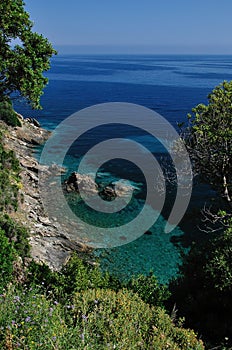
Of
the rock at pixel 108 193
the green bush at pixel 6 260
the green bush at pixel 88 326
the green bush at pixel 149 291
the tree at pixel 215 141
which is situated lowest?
the rock at pixel 108 193

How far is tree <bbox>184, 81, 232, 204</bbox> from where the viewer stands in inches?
624

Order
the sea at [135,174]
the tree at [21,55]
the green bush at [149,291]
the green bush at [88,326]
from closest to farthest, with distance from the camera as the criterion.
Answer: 1. the green bush at [88,326]
2. the green bush at [149,291]
3. the tree at [21,55]
4. the sea at [135,174]

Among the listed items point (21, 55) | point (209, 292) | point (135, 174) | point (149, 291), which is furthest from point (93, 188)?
point (149, 291)

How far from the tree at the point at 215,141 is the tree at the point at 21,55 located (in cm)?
766

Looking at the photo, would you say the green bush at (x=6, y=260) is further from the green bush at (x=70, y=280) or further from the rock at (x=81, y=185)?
the rock at (x=81, y=185)

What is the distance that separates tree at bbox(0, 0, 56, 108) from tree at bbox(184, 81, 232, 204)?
7.66m

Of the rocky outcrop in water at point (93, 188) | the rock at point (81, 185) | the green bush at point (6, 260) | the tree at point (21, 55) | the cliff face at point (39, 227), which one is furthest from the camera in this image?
the rock at point (81, 185)

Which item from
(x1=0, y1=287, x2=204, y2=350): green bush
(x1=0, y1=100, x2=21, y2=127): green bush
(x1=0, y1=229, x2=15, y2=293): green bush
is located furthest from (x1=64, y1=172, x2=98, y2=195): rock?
(x1=0, y1=287, x2=204, y2=350): green bush

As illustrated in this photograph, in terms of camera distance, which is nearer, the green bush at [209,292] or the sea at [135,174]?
the green bush at [209,292]

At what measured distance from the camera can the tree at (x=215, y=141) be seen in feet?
52.0

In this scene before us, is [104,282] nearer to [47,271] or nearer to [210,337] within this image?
[47,271]

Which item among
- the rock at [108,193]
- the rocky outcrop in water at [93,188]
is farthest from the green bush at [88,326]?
the rocky outcrop in water at [93,188]

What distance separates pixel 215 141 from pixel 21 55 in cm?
992

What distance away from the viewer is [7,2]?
15.2 metres
